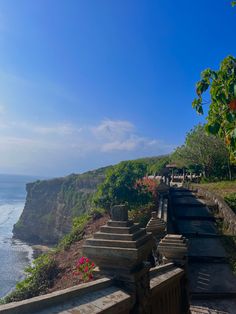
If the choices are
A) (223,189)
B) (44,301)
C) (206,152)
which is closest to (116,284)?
(44,301)

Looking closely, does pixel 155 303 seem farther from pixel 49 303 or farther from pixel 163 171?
pixel 163 171

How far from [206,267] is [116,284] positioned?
24.1 feet

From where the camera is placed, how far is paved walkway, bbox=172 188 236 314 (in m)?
7.50

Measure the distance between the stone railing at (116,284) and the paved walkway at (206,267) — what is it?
4.00 metres

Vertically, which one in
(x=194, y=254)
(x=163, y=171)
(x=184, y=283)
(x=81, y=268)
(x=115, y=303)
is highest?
(x=163, y=171)

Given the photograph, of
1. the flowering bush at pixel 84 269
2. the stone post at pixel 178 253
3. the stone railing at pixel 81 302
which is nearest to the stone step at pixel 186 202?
the flowering bush at pixel 84 269

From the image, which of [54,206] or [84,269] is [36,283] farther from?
[54,206]

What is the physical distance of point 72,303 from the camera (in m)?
2.46

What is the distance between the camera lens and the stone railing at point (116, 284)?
2.36 m

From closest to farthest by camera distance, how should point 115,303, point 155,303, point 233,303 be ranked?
point 115,303 → point 155,303 → point 233,303

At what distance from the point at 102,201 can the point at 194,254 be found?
7.47m

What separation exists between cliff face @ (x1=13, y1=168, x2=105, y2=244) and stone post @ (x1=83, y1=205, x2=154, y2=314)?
54041 millimetres

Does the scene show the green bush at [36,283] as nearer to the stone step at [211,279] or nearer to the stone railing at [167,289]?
the stone step at [211,279]

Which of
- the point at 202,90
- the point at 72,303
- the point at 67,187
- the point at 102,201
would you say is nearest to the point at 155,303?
the point at 72,303
